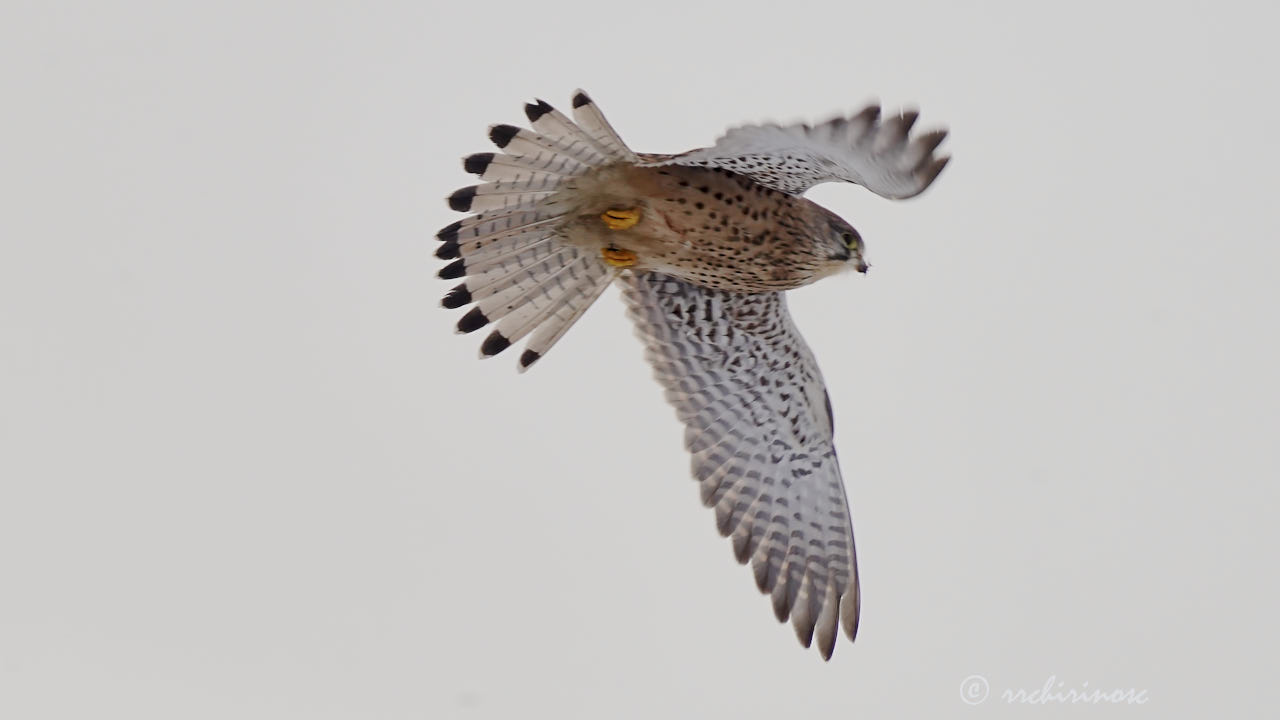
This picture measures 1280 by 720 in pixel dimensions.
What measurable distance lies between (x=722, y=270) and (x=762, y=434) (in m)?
1.14

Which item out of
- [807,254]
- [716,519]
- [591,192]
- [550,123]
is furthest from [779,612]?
[550,123]

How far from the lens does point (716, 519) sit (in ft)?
23.6

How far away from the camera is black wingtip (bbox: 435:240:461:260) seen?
6.25 meters

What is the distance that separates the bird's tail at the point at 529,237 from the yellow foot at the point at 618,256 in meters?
0.07

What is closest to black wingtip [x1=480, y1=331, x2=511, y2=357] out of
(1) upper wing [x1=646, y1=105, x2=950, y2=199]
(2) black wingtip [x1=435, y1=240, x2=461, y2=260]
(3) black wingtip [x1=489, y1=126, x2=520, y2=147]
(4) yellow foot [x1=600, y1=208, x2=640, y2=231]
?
(2) black wingtip [x1=435, y1=240, x2=461, y2=260]

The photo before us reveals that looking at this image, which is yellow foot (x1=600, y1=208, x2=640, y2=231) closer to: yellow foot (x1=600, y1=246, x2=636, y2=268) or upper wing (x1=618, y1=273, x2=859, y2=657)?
yellow foot (x1=600, y1=246, x2=636, y2=268)

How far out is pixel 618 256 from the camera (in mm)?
6539

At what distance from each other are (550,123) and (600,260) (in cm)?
111

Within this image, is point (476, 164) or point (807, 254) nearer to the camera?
point (476, 164)

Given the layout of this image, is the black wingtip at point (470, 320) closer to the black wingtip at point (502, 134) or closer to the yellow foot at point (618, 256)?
the yellow foot at point (618, 256)

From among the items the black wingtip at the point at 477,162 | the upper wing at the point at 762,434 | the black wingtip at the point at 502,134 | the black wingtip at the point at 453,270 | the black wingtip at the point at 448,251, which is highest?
the black wingtip at the point at 502,134

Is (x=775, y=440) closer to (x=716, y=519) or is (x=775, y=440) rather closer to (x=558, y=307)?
(x=716, y=519)

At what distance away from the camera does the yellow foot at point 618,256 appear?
21.4 feet

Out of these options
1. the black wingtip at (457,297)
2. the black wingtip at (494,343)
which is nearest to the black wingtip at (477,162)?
the black wingtip at (457,297)
